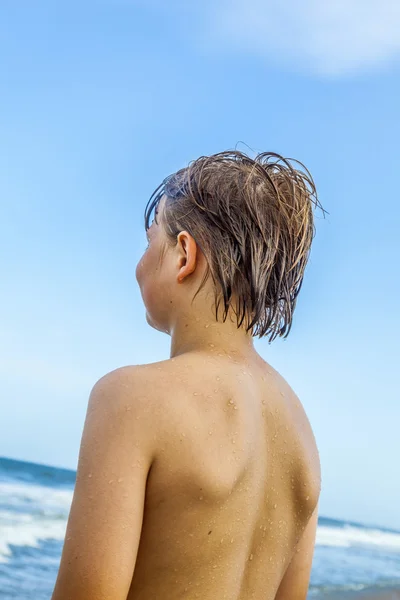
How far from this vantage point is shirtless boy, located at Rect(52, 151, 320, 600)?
144cm

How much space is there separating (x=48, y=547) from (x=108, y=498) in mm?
10382

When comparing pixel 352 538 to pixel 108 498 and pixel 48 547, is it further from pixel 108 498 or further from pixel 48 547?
pixel 108 498

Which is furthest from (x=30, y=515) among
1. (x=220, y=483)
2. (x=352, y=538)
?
(x=220, y=483)

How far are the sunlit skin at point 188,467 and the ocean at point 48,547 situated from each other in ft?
23.2

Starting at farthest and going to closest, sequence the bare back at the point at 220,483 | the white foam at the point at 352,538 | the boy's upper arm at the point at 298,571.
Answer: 1. the white foam at the point at 352,538
2. the boy's upper arm at the point at 298,571
3. the bare back at the point at 220,483

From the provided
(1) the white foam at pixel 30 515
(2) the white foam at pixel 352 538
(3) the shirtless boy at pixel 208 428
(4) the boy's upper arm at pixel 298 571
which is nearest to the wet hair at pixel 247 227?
(3) the shirtless boy at pixel 208 428

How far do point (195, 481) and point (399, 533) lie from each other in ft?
103

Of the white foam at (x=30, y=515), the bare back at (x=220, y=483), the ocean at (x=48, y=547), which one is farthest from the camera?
the white foam at (x=30, y=515)

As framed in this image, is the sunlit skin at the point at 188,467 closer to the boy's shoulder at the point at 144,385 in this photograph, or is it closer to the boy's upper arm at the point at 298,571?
the boy's shoulder at the point at 144,385

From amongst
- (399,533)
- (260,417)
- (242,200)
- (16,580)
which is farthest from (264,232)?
(399,533)

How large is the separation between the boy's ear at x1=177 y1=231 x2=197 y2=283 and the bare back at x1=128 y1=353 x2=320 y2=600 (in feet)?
0.62

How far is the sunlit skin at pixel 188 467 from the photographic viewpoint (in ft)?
4.68

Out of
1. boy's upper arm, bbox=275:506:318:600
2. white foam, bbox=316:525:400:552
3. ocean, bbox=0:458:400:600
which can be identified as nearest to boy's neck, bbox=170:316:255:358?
boy's upper arm, bbox=275:506:318:600

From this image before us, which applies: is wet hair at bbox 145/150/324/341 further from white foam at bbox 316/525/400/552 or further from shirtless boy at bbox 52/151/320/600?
white foam at bbox 316/525/400/552
